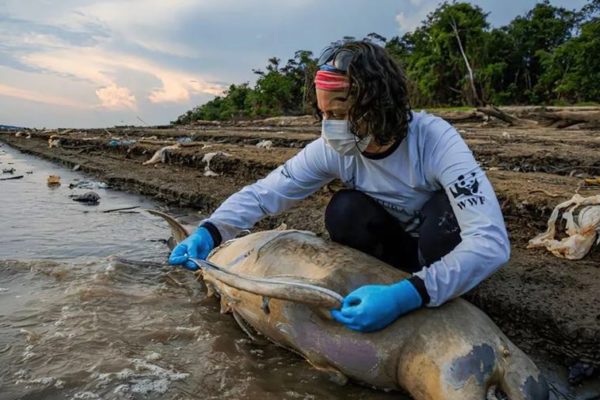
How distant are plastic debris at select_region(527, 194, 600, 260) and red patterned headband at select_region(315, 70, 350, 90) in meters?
1.81

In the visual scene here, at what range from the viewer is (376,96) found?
2.19 m

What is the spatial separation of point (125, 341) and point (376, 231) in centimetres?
136

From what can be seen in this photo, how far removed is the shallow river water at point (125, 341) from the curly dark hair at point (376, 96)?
109cm

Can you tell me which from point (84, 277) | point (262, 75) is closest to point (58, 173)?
point (84, 277)

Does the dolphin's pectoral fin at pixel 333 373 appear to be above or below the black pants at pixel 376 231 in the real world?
below

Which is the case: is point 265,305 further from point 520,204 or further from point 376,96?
point 520,204

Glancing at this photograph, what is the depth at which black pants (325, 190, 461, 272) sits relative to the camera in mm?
2443

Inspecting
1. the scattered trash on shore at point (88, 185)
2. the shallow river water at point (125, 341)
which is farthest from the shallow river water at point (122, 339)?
the scattered trash on shore at point (88, 185)

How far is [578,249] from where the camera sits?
3066 mm

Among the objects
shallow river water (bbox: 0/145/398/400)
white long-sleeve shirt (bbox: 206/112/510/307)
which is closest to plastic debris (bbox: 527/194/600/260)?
white long-sleeve shirt (bbox: 206/112/510/307)

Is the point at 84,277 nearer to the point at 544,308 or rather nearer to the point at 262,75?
the point at 544,308

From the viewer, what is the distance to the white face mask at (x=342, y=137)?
2.28 meters

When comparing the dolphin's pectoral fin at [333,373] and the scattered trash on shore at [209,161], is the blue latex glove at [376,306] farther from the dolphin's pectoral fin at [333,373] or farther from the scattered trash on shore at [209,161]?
the scattered trash on shore at [209,161]

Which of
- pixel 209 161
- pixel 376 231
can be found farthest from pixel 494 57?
pixel 376 231
